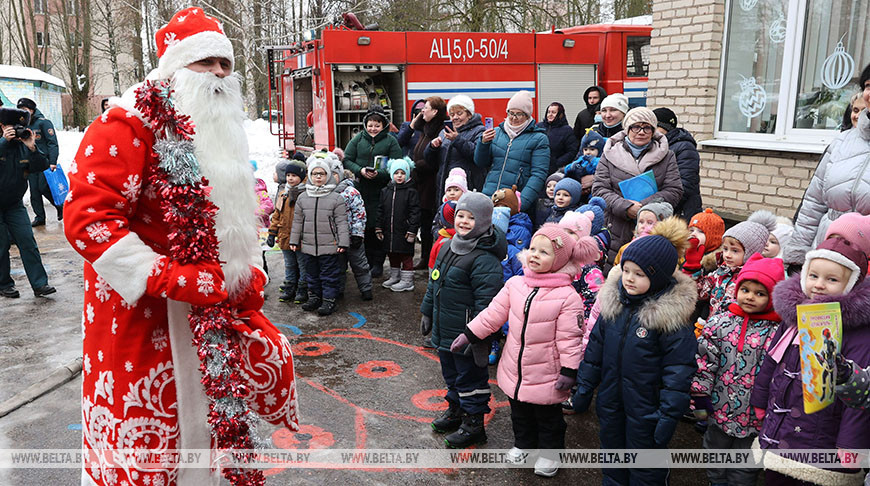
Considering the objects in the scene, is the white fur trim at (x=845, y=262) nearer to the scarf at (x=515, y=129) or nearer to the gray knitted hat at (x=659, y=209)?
the gray knitted hat at (x=659, y=209)

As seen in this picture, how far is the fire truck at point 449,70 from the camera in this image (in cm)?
1035

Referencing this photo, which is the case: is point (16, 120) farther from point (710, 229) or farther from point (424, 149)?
point (710, 229)

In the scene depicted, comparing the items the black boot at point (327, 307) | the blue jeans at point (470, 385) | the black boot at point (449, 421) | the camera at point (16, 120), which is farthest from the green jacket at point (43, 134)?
the blue jeans at point (470, 385)

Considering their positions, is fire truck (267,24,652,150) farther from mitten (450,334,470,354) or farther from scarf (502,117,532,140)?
mitten (450,334,470,354)

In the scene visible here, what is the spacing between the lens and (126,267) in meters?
1.99

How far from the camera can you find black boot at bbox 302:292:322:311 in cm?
664

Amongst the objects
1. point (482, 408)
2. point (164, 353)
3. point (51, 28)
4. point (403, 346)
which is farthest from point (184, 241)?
point (51, 28)

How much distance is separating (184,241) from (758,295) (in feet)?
8.71

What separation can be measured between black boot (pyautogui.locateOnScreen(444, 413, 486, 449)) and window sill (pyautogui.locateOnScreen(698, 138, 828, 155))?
4342 millimetres

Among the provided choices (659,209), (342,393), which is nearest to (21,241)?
(342,393)

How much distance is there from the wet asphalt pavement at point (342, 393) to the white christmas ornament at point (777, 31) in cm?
445

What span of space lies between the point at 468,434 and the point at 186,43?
2778 millimetres

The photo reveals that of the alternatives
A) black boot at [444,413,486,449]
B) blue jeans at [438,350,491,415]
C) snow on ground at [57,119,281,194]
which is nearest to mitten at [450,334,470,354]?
blue jeans at [438,350,491,415]

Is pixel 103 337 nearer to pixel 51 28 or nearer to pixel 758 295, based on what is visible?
pixel 758 295
